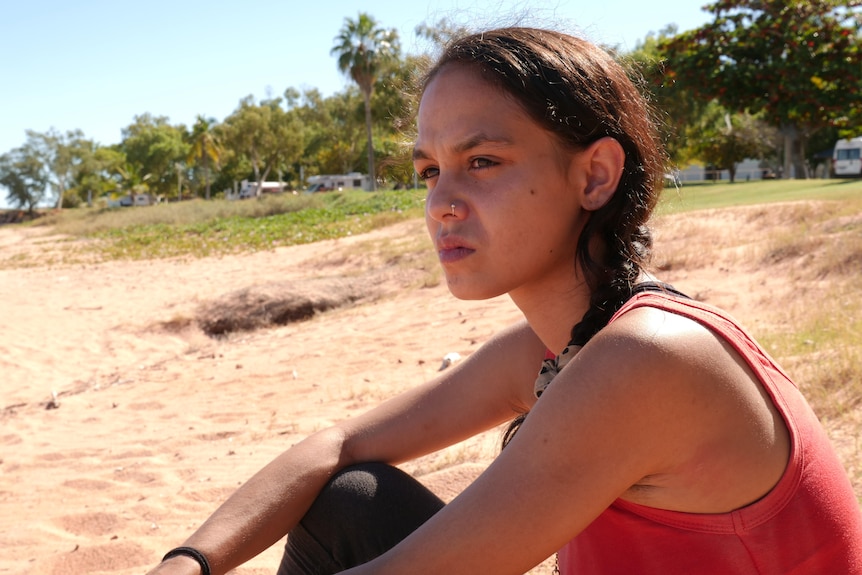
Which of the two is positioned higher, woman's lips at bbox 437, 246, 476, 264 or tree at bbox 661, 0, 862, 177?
tree at bbox 661, 0, 862, 177

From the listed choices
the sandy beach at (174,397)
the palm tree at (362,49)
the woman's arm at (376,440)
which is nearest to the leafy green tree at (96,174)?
the palm tree at (362,49)

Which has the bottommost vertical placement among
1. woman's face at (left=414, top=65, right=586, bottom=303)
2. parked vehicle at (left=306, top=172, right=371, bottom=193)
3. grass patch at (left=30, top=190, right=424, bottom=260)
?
grass patch at (left=30, top=190, right=424, bottom=260)

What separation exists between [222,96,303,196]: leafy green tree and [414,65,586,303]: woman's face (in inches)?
2029

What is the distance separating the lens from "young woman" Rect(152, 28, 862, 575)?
3.56 ft

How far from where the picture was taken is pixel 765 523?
1.12 m

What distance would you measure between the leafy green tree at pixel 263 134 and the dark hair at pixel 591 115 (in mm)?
51562

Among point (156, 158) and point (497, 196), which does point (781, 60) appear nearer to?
point (497, 196)

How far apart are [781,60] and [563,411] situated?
1871 cm

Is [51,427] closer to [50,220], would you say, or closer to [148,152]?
[50,220]

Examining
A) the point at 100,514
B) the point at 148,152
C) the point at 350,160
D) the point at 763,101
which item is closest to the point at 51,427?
the point at 100,514

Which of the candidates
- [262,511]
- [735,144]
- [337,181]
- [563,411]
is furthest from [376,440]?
[337,181]

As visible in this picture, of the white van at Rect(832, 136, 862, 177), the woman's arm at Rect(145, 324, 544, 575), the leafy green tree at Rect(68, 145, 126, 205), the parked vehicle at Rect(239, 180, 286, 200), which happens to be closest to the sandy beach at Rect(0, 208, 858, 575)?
the woman's arm at Rect(145, 324, 544, 575)

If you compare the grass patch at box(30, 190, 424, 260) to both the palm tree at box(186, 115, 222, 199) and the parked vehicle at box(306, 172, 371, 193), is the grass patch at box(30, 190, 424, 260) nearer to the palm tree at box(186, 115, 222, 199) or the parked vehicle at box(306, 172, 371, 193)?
the palm tree at box(186, 115, 222, 199)

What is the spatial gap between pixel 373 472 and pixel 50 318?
9159mm
